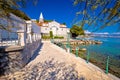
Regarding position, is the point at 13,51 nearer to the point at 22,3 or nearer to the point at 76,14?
the point at 22,3

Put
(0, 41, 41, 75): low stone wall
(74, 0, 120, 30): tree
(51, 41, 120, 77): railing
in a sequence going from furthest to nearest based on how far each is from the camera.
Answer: (51, 41, 120, 77): railing, (0, 41, 41, 75): low stone wall, (74, 0, 120, 30): tree

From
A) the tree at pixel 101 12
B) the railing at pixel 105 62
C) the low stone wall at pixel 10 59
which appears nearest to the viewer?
the tree at pixel 101 12

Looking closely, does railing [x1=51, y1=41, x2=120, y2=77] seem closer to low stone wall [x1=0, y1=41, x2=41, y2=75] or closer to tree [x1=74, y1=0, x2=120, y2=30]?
low stone wall [x1=0, y1=41, x2=41, y2=75]

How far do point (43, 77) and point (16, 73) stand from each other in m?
1.49

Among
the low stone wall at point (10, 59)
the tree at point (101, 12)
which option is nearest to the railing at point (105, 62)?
the low stone wall at point (10, 59)

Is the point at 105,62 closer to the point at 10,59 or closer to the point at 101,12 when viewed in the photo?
the point at 10,59

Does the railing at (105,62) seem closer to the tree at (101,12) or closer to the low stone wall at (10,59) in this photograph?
the low stone wall at (10,59)

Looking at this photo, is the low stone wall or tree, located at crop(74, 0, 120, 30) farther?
the low stone wall

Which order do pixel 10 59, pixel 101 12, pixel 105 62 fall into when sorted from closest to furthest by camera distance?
1. pixel 101 12
2. pixel 10 59
3. pixel 105 62

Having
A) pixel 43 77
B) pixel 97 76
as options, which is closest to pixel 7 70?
pixel 43 77

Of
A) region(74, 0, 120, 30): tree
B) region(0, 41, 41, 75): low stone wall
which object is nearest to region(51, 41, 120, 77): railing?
region(0, 41, 41, 75): low stone wall

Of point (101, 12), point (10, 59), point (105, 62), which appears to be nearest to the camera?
point (101, 12)

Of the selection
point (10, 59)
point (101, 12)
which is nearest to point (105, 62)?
point (10, 59)

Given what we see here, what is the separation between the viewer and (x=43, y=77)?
19.9 ft
